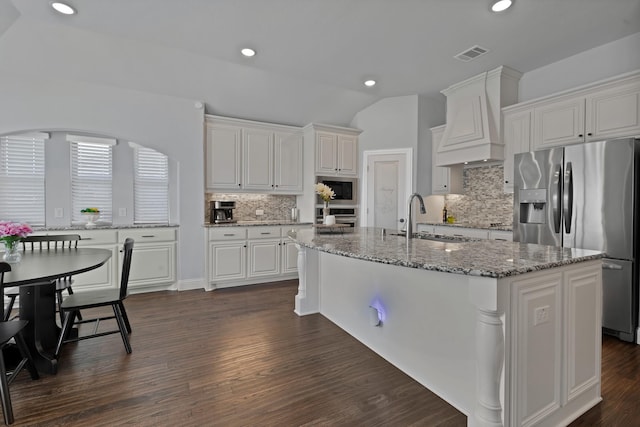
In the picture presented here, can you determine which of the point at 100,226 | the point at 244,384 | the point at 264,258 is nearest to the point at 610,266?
the point at 244,384

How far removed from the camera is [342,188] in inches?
218

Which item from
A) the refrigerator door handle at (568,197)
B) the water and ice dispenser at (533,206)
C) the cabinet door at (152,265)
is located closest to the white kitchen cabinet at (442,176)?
the water and ice dispenser at (533,206)

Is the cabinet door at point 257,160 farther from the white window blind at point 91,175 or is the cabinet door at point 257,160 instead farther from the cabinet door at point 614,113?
the cabinet door at point 614,113

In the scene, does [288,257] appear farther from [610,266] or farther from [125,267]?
[610,266]

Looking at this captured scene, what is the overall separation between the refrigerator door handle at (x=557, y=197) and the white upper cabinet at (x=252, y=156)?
3.56 metres

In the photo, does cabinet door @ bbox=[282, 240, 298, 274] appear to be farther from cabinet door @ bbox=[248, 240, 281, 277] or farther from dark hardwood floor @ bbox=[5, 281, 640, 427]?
dark hardwood floor @ bbox=[5, 281, 640, 427]

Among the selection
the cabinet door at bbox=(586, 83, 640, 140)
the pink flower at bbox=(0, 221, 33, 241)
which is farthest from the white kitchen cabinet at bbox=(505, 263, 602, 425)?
the pink flower at bbox=(0, 221, 33, 241)

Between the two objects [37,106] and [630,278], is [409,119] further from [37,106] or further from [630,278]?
[37,106]

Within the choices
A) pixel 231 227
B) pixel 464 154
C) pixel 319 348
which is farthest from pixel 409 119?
pixel 319 348

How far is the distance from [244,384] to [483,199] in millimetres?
4263

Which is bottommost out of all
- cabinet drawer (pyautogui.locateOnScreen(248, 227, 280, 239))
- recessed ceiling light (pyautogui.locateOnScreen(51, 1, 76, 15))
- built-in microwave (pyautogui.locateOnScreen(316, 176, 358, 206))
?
cabinet drawer (pyautogui.locateOnScreen(248, 227, 280, 239))

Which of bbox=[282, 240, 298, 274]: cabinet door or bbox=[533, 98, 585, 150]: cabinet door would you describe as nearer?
bbox=[533, 98, 585, 150]: cabinet door

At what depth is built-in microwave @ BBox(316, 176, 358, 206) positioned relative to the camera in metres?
5.43

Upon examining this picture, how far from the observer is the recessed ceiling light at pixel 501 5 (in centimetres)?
265
